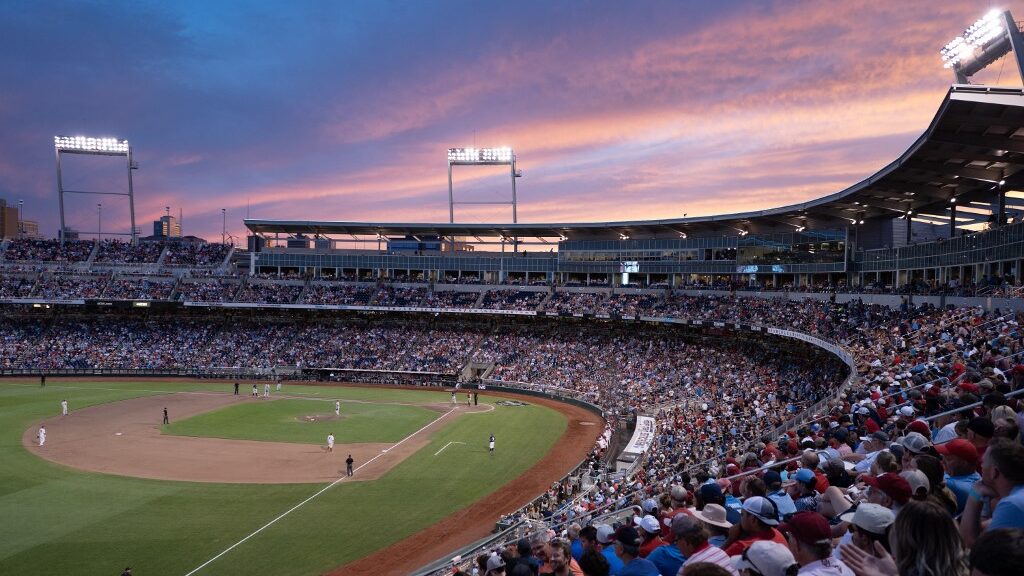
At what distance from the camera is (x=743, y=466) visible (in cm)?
1226

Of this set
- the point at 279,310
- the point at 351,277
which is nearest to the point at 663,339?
the point at 351,277

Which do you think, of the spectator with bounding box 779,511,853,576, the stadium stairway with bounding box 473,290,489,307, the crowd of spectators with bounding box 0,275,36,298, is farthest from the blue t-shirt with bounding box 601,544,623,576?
the crowd of spectators with bounding box 0,275,36,298

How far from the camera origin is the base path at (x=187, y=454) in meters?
29.0

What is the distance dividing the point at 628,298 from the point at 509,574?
57683 millimetres

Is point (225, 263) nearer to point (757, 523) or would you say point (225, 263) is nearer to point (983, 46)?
point (983, 46)

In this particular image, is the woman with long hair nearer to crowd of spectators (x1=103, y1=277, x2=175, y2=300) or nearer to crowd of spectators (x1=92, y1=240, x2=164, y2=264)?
crowd of spectators (x1=103, y1=277, x2=175, y2=300)

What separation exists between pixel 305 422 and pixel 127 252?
53360mm

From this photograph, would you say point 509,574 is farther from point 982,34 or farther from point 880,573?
point 982,34

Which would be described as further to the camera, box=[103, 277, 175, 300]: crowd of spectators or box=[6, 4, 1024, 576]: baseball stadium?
box=[103, 277, 175, 300]: crowd of spectators

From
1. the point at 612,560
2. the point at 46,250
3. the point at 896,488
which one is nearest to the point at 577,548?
the point at 612,560

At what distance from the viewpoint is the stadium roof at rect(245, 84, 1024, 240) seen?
23469 mm

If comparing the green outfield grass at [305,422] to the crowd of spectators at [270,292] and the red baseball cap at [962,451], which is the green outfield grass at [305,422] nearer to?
the crowd of spectators at [270,292]

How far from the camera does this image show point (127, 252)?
78562 mm

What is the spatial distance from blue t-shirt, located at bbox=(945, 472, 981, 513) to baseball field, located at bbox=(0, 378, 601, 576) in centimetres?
1749
